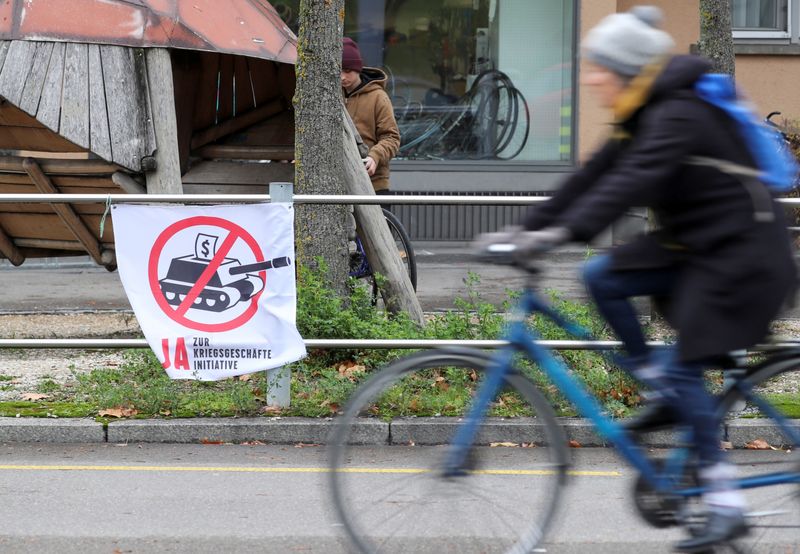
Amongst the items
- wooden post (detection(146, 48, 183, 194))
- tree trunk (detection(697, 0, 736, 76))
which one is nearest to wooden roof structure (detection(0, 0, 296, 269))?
wooden post (detection(146, 48, 183, 194))

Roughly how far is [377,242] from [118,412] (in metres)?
2.39

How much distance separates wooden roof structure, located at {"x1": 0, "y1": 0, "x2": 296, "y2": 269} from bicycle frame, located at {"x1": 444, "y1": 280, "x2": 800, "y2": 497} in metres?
5.10

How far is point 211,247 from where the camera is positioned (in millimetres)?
6762

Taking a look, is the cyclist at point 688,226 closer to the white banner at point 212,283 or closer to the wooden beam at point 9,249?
the white banner at point 212,283

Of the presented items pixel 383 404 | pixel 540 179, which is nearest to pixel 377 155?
pixel 383 404

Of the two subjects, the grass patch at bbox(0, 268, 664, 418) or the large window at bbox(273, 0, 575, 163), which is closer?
the grass patch at bbox(0, 268, 664, 418)

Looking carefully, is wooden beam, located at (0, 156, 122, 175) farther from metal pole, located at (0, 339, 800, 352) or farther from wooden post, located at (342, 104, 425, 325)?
metal pole, located at (0, 339, 800, 352)

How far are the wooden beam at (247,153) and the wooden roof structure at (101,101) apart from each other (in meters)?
0.23

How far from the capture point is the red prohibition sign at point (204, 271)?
6.77m

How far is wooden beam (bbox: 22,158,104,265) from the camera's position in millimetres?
8719

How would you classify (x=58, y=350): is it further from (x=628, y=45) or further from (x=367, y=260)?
(x=628, y=45)

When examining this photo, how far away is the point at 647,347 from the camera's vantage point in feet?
12.8

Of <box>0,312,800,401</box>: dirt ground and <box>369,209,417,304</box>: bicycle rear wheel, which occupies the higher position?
<box>369,209,417,304</box>: bicycle rear wheel

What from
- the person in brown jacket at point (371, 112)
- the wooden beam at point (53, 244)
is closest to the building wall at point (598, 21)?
the person in brown jacket at point (371, 112)
